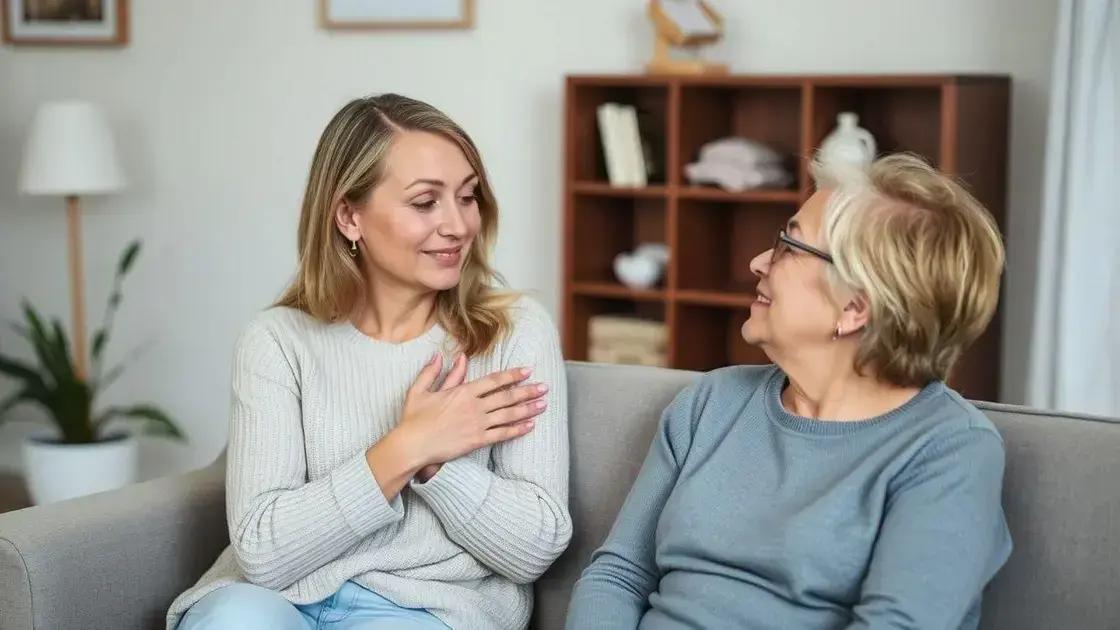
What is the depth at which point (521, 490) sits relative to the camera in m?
1.92

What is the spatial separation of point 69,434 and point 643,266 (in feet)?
6.06

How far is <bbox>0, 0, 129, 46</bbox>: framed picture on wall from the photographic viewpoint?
15.5 ft

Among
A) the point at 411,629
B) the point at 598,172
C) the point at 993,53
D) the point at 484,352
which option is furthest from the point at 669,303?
the point at 411,629

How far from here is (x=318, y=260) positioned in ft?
6.81

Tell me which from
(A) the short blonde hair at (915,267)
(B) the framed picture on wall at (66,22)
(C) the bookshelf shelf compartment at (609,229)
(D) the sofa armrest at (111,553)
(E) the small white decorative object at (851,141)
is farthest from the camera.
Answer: (B) the framed picture on wall at (66,22)

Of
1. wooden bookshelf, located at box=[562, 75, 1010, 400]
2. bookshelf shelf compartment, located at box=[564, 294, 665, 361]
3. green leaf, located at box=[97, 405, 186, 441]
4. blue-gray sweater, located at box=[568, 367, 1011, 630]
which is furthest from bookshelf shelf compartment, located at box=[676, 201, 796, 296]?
blue-gray sweater, located at box=[568, 367, 1011, 630]

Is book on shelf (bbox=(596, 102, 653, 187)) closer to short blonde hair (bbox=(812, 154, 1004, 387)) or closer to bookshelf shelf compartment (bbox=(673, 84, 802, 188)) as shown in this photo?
bookshelf shelf compartment (bbox=(673, 84, 802, 188))

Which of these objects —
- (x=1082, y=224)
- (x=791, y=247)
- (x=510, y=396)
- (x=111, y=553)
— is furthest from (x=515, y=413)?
(x=1082, y=224)

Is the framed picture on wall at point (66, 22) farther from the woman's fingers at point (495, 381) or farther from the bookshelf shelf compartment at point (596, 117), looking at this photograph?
the woman's fingers at point (495, 381)

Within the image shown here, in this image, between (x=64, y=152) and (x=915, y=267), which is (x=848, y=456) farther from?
(x=64, y=152)

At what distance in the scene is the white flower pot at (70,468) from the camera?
4258 millimetres

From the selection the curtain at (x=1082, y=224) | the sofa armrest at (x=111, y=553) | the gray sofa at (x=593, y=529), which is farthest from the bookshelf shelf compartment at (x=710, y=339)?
the sofa armrest at (x=111, y=553)

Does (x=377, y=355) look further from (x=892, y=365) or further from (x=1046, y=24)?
(x=1046, y=24)

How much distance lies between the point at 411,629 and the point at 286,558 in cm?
19
